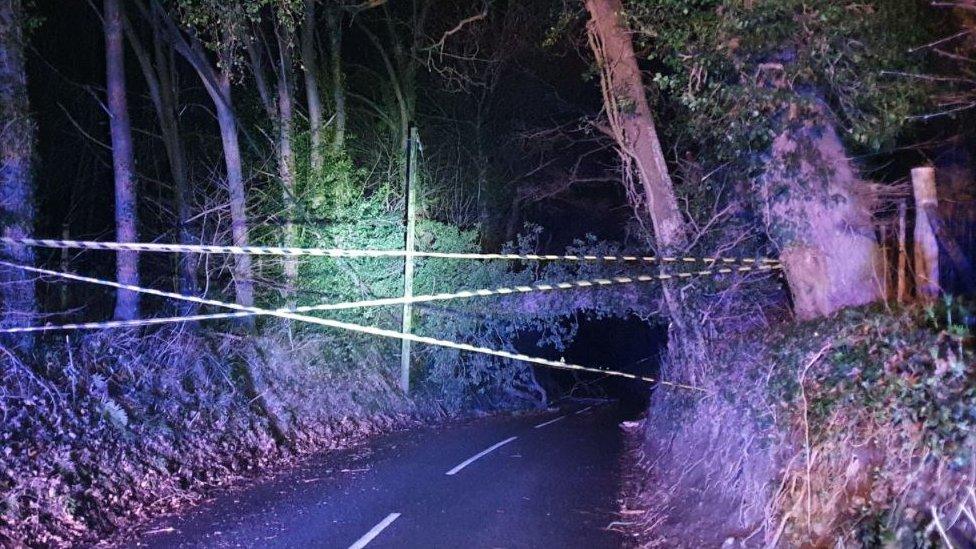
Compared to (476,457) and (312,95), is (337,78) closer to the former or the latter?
(312,95)

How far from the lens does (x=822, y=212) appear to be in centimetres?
866

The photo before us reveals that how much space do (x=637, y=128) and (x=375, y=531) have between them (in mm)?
8334

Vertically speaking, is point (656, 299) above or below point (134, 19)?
below

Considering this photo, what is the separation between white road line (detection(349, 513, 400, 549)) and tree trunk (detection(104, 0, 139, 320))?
21.3 ft

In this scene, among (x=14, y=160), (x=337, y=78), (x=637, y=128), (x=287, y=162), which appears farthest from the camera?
(x=337, y=78)

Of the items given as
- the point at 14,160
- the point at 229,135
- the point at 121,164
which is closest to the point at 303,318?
the point at 14,160

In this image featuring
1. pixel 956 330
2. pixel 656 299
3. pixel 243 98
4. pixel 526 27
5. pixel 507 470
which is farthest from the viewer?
pixel 526 27

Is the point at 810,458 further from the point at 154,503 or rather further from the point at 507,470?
the point at 154,503

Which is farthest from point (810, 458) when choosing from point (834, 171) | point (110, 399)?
point (110, 399)

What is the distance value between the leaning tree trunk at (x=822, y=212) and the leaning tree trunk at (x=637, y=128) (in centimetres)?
366

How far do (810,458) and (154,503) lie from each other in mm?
7219

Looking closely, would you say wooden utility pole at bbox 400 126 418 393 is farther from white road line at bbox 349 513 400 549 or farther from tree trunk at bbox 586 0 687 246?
white road line at bbox 349 513 400 549

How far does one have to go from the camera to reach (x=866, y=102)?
841 centimetres

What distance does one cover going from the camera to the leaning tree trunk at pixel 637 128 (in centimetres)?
1258
